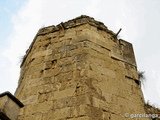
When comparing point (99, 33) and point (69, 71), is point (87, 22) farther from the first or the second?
point (69, 71)

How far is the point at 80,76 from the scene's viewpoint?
430 cm

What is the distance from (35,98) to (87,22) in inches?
94.8

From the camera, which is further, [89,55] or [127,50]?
[127,50]

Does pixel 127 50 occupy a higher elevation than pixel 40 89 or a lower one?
higher

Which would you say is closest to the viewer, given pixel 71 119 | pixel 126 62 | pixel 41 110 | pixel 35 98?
pixel 71 119

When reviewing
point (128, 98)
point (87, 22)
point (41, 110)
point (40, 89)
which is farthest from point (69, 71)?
point (87, 22)

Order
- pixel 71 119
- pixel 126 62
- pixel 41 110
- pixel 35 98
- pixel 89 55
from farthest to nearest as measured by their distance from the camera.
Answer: pixel 126 62
pixel 89 55
pixel 35 98
pixel 41 110
pixel 71 119

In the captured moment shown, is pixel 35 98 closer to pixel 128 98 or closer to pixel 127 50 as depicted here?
pixel 128 98

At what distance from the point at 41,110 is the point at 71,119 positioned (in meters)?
0.70

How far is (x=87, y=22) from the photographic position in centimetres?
561

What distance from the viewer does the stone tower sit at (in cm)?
393

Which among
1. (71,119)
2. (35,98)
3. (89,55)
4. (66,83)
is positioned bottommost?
(71,119)

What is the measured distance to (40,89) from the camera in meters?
4.45

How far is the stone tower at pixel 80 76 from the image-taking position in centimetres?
393
